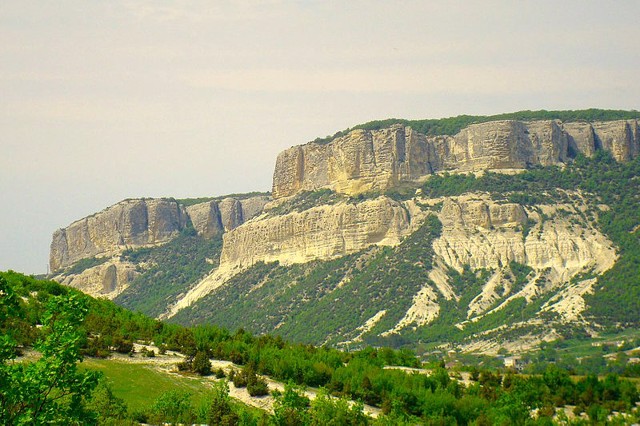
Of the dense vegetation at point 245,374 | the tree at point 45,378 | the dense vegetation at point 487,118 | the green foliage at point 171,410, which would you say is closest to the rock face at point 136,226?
the dense vegetation at point 487,118

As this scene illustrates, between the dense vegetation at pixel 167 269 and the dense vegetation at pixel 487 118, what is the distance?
36.8 meters

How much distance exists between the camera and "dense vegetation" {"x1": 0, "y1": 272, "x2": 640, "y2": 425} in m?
18.5

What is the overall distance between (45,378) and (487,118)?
5067 inches

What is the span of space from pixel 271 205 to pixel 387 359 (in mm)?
110386

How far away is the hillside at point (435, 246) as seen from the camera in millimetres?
99438

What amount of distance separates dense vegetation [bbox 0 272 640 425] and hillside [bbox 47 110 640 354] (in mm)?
49008

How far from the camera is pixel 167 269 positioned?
165500mm

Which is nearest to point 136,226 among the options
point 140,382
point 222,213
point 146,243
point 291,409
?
point 146,243

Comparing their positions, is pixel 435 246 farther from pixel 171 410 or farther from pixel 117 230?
pixel 171 410

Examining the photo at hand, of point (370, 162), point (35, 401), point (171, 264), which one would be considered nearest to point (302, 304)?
point (370, 162)

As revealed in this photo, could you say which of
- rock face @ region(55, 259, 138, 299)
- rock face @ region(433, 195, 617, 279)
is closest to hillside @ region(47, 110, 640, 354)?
rock face @ region(433, 195, 617, 279)

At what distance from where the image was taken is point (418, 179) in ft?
440

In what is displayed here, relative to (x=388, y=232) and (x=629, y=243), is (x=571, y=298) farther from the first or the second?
(x=388, y=232)

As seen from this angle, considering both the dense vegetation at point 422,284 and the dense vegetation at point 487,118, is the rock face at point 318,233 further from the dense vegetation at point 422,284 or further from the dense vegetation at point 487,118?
the dense vegetation at point 487,118
